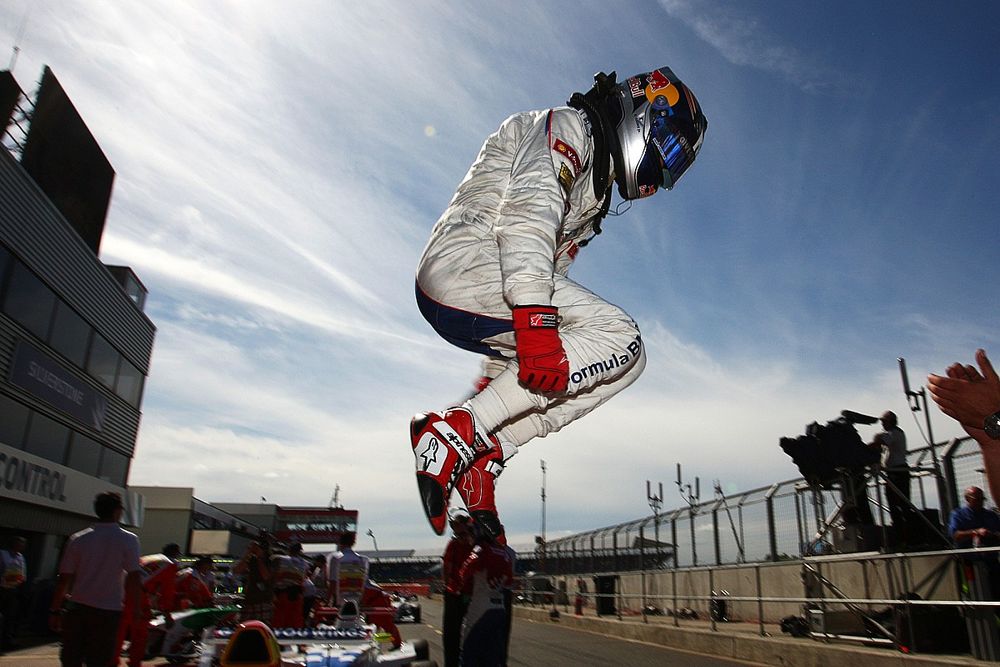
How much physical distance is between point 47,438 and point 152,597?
12809mm

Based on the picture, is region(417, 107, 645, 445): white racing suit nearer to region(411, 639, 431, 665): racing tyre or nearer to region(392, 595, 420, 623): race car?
region(411, 639, 431, 665): racing tyre

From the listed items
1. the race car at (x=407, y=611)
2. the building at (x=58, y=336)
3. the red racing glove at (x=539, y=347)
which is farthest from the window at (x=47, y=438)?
the red racing glove at (x=539, y=347)

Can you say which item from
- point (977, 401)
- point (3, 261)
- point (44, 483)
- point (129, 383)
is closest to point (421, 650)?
point (977, 401)

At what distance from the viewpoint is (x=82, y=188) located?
24.0 metres

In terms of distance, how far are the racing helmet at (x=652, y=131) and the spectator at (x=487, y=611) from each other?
254 centimetres

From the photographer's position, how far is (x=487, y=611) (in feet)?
16.1

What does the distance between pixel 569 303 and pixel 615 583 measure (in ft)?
56.2

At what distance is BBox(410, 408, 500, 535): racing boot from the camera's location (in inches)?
131

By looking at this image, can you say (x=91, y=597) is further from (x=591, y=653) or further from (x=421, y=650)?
(x=591, y=653)

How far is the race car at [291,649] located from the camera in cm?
247

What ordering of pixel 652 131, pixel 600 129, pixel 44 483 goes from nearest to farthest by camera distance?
pixel 652 131 → pixel 600 129 → pixel 44 483

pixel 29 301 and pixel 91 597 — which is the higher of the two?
pixel 29 301

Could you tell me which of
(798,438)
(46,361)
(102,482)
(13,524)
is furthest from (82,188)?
(798,438)

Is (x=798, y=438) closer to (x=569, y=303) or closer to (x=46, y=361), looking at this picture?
(x=569, y=303)
